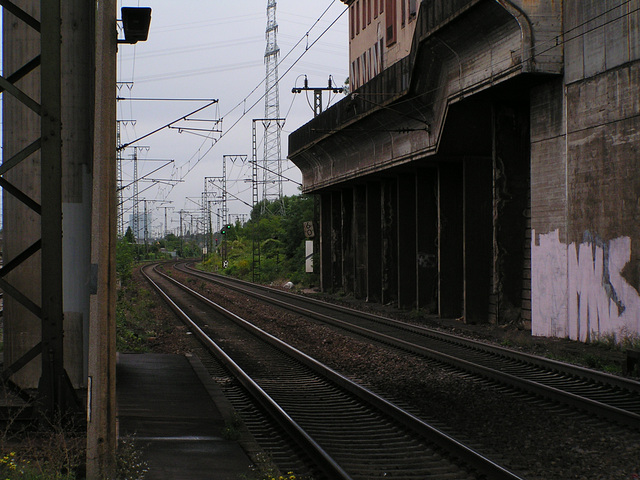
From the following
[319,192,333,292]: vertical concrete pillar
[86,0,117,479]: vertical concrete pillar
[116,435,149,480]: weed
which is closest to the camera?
[86,0,117,479]: vertical concrete pillar

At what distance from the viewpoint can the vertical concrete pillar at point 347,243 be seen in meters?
34.4

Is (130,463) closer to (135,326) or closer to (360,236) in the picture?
(135,326)

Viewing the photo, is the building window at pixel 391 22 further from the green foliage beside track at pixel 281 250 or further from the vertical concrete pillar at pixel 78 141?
the vertical concrete pillar at pixel 78 141

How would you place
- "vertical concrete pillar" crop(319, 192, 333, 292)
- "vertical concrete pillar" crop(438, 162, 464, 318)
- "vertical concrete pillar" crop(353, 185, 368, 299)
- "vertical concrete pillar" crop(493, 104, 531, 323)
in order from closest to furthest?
"vertical concrete pillar" crop(493, 104, 531, 323) → "vertical concrete pillar" crop(438, 162, 464, 318) → "vertical concrete pillar" crop(353, 185, 368, 299) → "vertical concrete pillar" crop(319, 192, 333, 292)

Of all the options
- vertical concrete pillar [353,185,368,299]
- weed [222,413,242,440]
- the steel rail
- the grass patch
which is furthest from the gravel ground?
vertical concrete pillar [353,185,368,299]

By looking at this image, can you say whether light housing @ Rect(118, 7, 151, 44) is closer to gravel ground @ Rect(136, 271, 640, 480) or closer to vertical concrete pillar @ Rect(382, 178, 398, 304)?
gravel ground @ Rect(136, 271, 640, 480)

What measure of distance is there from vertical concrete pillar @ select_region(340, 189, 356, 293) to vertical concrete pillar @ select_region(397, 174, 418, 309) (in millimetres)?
7103

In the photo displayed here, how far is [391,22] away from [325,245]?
433 inches

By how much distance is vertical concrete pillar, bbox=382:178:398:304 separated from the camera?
2880cm

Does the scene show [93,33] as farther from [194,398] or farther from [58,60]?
[194,398]

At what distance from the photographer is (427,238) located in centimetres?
2494

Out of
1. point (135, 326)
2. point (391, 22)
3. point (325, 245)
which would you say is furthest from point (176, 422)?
point (325, 245)

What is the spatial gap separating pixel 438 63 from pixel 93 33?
13.1 m

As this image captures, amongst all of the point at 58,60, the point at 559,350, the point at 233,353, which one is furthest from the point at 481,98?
the point at 58,60
